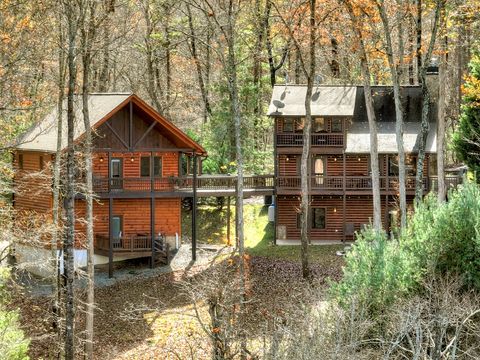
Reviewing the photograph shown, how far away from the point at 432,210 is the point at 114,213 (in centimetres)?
1876

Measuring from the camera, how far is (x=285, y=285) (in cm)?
3002

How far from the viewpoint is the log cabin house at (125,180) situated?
109ft

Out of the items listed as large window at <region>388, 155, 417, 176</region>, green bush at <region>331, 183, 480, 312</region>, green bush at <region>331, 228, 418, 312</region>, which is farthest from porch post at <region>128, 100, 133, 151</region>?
green bush at <region>331, 228, 418, 312</region>

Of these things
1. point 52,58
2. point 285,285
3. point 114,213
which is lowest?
point 285,285

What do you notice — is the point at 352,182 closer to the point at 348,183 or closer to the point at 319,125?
the point at 348,183

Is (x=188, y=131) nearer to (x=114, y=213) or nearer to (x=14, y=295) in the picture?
(x=114, y=213)

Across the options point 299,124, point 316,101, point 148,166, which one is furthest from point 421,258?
point 316,101

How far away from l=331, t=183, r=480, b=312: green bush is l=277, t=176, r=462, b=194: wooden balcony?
17.0 meters

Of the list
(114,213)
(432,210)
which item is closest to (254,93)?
(114,213)

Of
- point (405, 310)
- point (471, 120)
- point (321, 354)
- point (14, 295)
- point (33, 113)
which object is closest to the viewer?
point (321, 354)

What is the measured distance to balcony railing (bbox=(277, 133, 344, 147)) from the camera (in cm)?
3847

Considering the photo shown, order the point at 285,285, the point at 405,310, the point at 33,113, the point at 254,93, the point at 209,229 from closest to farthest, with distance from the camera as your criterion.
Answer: the point at 405,310
the point at 285,285
the point at 33,113
the point at 209,229
the point at 254,93

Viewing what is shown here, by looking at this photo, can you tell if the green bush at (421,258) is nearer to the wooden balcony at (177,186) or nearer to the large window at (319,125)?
the wooden balcony at (177,186)

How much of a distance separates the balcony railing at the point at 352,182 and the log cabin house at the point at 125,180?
1.86 metres
